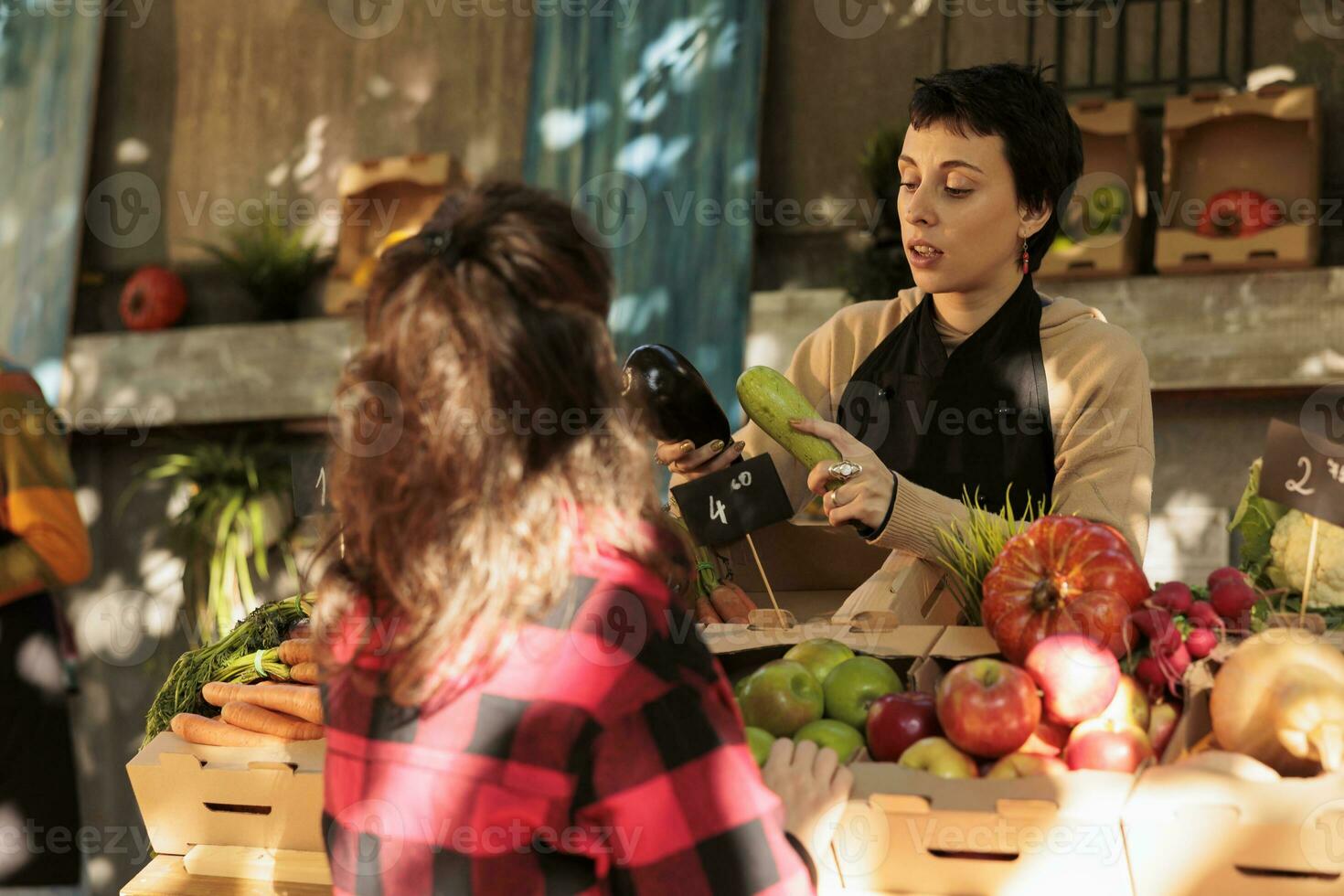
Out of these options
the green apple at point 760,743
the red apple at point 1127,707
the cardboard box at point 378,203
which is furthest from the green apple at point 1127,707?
the cardboard box at point 378,203

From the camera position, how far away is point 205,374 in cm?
532

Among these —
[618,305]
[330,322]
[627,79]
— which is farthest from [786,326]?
[330,322]

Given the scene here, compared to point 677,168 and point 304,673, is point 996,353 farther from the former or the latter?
point 677,168

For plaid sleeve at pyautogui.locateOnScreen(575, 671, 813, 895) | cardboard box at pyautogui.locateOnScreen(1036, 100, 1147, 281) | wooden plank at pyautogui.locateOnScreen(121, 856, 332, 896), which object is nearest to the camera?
plaid sleeve at pyautogui.locateOnScreen(575, 671, 813, 895)

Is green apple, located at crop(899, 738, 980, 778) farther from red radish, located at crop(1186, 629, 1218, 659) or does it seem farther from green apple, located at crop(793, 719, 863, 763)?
red radish, located at crop(1186, 629, 1218, 659)

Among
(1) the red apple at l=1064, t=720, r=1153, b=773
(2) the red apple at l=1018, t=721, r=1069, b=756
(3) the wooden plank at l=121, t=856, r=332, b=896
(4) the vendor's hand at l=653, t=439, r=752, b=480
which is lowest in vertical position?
(3) the wooden plank at l=121, t=856, r=332, b=896

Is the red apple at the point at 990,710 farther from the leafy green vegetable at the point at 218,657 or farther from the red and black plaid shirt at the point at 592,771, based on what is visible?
the leafy green vegetable at the point at 218,657

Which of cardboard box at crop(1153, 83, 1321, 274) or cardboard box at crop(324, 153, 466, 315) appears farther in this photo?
cardboard box at crop(324, 153, 466, 315)

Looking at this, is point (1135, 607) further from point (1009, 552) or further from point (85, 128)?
point (85, 128)

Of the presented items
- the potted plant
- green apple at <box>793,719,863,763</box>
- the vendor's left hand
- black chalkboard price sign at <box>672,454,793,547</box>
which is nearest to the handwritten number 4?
black chalkboard price sign at <box>672,454,793,547</box>

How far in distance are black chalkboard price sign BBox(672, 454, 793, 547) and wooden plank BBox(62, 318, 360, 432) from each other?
3.37 metres

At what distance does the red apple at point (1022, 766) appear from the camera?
141 cm

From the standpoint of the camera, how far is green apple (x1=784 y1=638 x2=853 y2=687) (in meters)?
1.65

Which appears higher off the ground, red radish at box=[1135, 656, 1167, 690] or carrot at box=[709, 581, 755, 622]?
red radish at box=[1135, 656, 1167, 690]
